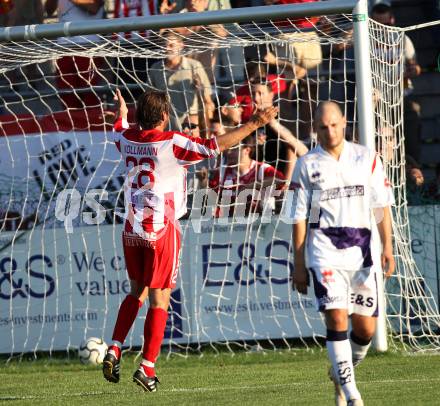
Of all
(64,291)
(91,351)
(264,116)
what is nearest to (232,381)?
(91,351)

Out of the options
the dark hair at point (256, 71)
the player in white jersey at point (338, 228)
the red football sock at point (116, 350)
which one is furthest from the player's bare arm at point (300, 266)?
the dark hair at point (256, 71)

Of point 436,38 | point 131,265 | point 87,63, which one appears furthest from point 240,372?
point 436,38

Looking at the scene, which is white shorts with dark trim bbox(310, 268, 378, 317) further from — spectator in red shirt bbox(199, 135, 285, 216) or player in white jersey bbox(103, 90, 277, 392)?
spectator in red shirt bbox(199, 135, 285, 216)

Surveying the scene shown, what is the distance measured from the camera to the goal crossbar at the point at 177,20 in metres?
9.64

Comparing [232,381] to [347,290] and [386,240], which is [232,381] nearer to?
[347,290]

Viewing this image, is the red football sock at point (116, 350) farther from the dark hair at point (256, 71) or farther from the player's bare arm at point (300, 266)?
the dark hair at point (256, 71)

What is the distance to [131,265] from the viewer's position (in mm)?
8367

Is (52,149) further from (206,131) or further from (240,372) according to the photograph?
(240,372)

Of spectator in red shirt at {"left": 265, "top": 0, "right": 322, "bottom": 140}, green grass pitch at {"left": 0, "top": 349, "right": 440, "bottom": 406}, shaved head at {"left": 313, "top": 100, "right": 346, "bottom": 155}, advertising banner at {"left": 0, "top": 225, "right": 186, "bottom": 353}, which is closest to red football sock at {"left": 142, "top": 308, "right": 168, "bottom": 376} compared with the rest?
green grass pitch at {"left": 0, "top": 349, "right": 440, "bottom": 406}

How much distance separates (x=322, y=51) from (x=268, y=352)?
4.01 m

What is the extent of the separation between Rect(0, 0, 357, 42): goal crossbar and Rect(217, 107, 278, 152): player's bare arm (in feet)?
6.72

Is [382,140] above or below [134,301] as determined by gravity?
above

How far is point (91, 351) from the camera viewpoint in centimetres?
1020

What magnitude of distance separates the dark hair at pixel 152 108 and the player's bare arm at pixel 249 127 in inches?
19.8
